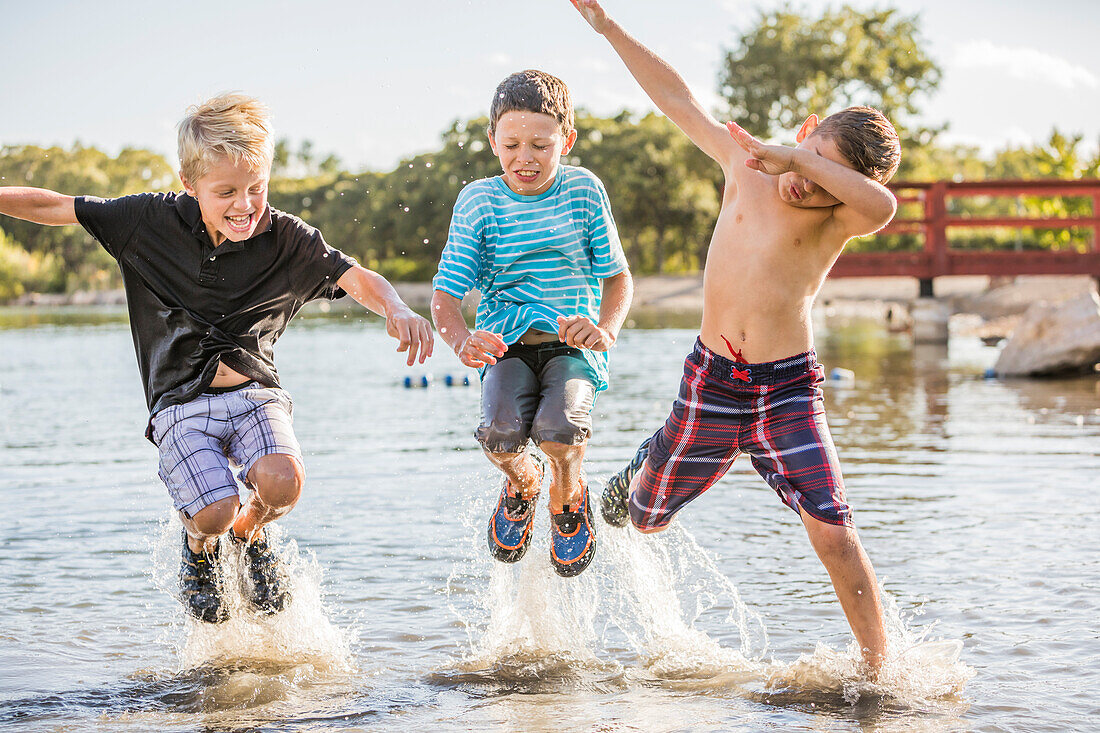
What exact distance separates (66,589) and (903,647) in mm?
4005

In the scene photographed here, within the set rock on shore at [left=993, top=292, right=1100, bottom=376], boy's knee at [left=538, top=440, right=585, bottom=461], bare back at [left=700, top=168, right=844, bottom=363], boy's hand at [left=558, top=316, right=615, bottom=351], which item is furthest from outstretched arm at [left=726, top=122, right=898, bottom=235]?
rock on shore at [left=993, top=292, right=1100, bottom=376]

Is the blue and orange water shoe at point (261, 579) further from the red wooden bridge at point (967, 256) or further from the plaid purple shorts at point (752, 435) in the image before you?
the red wooden bridge at point (967, 256)

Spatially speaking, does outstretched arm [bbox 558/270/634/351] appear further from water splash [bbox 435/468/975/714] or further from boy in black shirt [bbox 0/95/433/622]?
water splash [bbox 435/468/975/714]

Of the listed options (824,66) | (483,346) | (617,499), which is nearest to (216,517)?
(483,346)

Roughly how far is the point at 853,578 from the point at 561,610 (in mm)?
1491

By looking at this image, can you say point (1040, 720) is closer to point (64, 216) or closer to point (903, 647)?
point (903, 647)

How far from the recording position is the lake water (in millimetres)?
3980

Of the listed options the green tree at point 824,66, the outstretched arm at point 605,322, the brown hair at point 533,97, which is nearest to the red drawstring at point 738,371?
the outstretched arm at point 605,322

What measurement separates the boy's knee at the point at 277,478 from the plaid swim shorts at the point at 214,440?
3cm

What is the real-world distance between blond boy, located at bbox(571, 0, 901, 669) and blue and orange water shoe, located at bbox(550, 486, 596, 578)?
1.40ft

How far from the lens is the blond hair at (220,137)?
13.3 feet

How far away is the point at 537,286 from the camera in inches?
182

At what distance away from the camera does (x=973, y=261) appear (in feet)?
73.4

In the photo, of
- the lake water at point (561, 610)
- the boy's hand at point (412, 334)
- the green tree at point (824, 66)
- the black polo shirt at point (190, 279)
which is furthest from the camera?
the green tree at point (824, 66)
